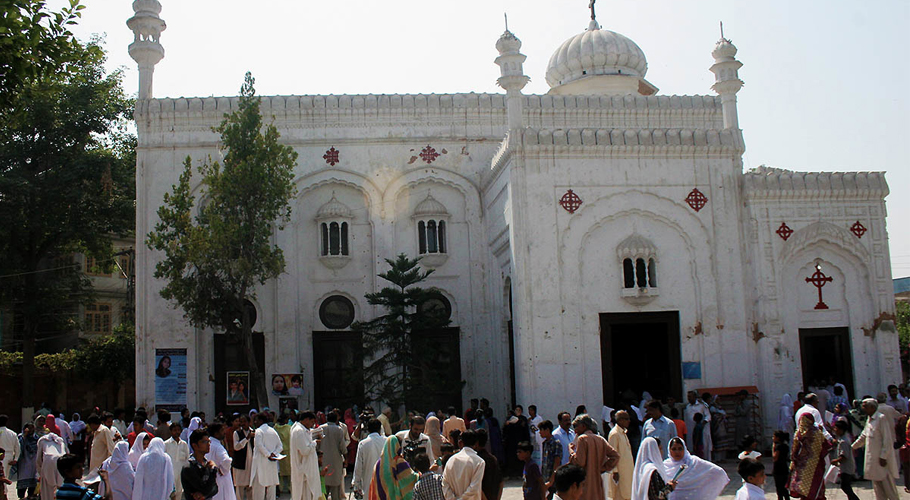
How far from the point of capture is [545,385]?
15148mm

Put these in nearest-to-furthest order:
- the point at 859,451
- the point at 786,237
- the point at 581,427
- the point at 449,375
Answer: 1. the point at 581,427
2. the point at 859,451
3. the point at 786,237
4. the point at 449,375

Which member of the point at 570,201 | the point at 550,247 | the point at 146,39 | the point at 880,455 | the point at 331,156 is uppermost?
the point at 146,39

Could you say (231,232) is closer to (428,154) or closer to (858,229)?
(428,154)

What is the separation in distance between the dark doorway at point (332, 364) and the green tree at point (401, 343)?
1079mm

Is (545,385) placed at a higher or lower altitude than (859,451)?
higher

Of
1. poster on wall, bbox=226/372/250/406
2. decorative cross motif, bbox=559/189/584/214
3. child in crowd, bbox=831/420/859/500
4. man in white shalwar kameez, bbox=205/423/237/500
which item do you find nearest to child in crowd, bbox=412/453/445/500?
man in white shalwar kameez, bbox=205/423/237/500

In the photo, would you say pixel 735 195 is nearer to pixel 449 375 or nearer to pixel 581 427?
pixel 449 375

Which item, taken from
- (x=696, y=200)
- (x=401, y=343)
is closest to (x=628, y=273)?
(x=696, y=200)

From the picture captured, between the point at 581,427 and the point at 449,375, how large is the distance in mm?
9984

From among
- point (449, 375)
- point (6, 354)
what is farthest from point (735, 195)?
point (6, 354)

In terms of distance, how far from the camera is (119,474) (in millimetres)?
8062

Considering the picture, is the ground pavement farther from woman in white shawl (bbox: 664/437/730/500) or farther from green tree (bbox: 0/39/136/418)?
green tree (bbox: 0/39/136/418)

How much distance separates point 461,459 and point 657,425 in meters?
4.12

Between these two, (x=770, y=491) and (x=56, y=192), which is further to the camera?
(x=56, y=192)
